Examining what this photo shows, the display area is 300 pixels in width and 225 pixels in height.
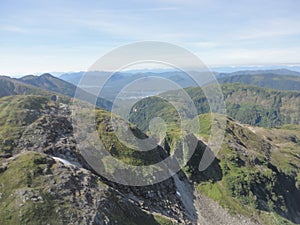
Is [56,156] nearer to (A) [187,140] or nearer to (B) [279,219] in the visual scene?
(A) [187,140]

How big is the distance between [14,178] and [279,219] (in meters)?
A: 100

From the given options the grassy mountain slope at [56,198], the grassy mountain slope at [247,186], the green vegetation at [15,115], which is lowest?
the grassy mountain slope at [247,186]

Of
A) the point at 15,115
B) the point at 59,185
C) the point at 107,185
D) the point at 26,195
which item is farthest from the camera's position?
the point at 15,115

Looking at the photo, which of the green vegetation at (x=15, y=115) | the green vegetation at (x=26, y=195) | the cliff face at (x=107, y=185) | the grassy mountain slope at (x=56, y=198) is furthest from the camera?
the green vegetation at (x=15, y=115)

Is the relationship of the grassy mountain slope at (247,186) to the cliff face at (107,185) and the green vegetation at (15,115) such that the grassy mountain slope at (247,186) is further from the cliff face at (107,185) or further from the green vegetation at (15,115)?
the green vegetation at (15,115)

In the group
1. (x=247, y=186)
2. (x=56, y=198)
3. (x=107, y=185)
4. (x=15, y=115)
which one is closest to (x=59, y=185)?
(x=56, y=198)

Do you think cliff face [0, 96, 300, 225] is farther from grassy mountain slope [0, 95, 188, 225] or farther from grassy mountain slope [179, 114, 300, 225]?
grassy mountain slope [179, 114, 300, 225]

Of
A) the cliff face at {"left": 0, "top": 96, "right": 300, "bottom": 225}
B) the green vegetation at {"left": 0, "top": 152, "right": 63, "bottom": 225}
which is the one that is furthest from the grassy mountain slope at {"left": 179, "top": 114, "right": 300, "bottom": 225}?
the green vegetation at {"left": 0, "top": 152, "right": 63, "bottom": 225}

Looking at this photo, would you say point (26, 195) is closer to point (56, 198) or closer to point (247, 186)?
point (56, 198)

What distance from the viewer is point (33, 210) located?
56.2 m

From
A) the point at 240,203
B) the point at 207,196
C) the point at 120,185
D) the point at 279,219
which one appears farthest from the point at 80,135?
the point at 279,219

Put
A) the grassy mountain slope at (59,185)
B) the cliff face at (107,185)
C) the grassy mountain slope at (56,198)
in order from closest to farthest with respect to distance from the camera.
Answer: the grassy mountain slope at (56,198) < the grassy mountain slope at (59,185) < the cliff face at (107,185)

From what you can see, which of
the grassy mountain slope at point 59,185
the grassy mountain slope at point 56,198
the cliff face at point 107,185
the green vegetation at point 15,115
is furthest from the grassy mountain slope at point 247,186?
the green vegetation at point 15,115

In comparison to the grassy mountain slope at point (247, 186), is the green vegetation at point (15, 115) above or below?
above
